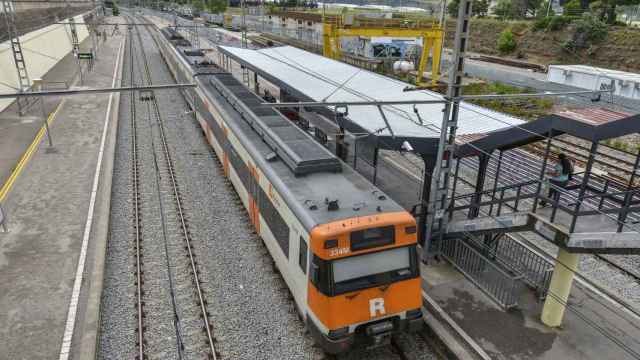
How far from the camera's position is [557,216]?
10680 millimetres

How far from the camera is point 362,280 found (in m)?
9.06

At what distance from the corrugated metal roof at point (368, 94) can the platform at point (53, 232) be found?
8978 mm

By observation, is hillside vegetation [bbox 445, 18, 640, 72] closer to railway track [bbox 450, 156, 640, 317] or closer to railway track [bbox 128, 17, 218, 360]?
railway track [bbox 450, 156, 640, 317]

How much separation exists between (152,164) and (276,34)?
181ft

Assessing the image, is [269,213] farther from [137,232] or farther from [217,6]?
[217,6]

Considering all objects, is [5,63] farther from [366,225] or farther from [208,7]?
[208,7]

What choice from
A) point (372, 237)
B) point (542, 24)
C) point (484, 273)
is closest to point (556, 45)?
point (542, 24)

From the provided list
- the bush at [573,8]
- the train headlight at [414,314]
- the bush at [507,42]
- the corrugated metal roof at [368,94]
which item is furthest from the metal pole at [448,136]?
the bush at [573,8]

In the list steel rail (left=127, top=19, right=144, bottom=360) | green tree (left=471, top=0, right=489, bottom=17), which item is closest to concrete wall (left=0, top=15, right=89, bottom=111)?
steel rail (left=127, top=19, right=144, bottom=360)

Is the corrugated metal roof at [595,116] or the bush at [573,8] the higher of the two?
the bush at [573,8]

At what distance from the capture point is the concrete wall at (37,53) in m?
26.9

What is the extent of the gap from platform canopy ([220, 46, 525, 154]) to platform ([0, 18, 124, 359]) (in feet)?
28.6

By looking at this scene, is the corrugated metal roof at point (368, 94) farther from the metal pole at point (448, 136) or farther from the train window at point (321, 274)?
the train window at point (321, 274)

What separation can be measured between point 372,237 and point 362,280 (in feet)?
2.84
